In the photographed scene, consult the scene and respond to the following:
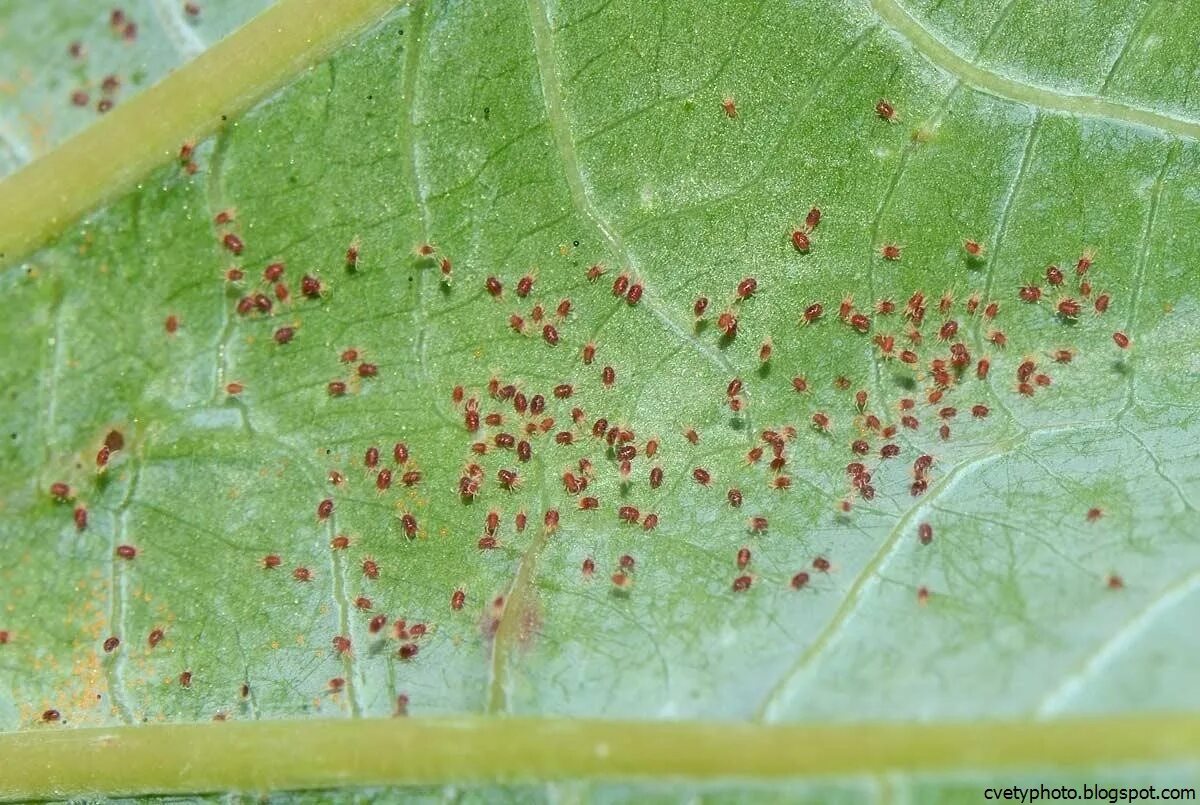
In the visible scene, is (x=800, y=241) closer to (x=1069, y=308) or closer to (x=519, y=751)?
(x=1069, y=308)

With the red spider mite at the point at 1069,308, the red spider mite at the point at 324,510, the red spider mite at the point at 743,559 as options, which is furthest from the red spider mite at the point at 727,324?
the red spider mite at the point at 324,510

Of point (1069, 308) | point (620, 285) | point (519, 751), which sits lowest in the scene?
point (519, 751)

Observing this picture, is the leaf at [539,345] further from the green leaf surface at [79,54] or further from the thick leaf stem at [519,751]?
the green leaf surface at [79,54]

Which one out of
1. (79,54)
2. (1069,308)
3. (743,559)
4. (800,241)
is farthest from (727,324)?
(79,54)

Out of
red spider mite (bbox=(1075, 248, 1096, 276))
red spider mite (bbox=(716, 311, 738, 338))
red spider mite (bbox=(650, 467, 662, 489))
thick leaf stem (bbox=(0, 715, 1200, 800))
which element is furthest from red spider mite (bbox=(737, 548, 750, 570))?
red spider mite (bbox=(1075, 248, 1096, 276))

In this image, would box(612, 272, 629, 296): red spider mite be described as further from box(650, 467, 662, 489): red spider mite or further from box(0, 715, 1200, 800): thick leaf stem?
box(0, 715, 1200, 800): thick leaf stem

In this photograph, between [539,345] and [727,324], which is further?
[539,345]
